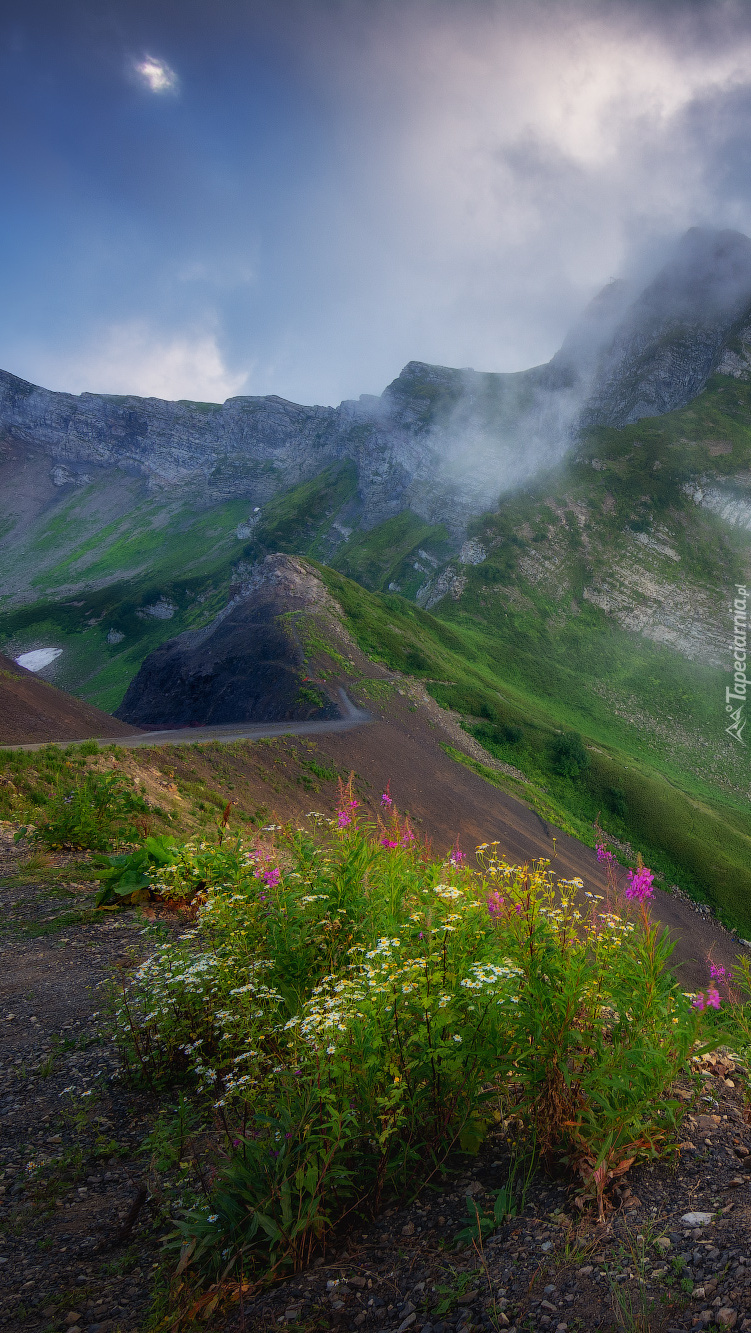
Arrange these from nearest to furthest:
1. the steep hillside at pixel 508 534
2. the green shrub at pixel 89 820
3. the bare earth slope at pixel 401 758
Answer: the green shrub at pixel 89 820 → the bare earth slope at pixel 401 758 → the steep hillside at pixel 508 534

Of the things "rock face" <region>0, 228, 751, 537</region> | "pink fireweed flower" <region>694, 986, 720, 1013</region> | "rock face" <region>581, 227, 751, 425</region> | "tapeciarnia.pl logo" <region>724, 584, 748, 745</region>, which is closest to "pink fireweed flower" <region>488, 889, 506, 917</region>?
"pink fireweed flower" <region>694, 986, 720, 1013</region>

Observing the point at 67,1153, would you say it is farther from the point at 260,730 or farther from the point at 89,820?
the point at 260,730

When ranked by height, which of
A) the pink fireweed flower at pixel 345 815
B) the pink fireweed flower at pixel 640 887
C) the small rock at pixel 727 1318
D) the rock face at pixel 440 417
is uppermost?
the rock face at pixel 440 417

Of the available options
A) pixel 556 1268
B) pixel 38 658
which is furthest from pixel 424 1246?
pixel 38 658

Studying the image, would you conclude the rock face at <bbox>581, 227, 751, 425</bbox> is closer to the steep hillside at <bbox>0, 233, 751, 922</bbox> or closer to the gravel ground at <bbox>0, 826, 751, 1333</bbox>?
the steep hillside at <bbox>0, 233, 751, 922</bbox>

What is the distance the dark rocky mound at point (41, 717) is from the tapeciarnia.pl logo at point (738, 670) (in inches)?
2641

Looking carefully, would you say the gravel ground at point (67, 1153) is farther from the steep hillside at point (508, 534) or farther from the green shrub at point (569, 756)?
the green shrub at point (569, 756)

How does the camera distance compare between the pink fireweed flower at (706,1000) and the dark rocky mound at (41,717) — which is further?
the dark rocky mound at (41,717)

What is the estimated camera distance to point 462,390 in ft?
510

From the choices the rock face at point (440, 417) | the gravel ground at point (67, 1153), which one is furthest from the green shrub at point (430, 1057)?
the rock face at point (440, 417)

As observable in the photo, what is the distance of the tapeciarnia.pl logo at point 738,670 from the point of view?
68.7 metres

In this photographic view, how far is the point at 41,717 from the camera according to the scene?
2650cm

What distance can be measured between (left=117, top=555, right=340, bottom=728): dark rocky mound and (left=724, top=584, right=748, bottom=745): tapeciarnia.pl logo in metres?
50.5

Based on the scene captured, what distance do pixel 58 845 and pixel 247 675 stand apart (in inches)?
1420
